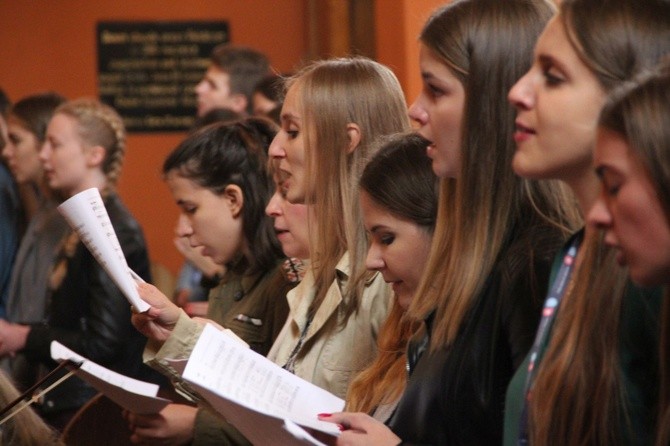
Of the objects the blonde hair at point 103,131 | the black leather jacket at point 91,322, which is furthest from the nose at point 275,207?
the blonde hair at point 103,131

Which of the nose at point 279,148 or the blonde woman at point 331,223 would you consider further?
the nose at point 279,148

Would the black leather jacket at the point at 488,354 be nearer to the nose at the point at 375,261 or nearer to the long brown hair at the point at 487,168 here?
the long brown hair at the point at 487,168

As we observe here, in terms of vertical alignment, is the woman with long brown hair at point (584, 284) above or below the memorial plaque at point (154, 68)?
above

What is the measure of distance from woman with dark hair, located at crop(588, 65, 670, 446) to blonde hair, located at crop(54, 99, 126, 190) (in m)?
3.19

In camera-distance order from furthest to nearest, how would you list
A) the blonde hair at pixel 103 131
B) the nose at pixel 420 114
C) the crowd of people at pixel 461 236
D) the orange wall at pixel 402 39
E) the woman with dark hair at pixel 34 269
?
the blonde hair at pixel 103 131
the woman with dark hair at pixel 34 269
the orange wall at pixel 402 39
the nose at pixel 420 114
the crowd of people at pixel 461 236

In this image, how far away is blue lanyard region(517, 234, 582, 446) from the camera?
1.87 metres

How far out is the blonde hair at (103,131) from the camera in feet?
15.5

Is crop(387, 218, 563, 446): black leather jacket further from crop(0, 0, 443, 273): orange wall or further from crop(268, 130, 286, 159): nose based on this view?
crop(0, 0, 443, 273): orange wall

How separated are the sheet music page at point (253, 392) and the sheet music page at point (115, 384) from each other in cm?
67

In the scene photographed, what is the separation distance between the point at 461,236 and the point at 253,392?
457mm

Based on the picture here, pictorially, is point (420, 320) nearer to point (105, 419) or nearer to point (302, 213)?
point (302, 213)

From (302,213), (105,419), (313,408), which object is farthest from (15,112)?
(313,408)

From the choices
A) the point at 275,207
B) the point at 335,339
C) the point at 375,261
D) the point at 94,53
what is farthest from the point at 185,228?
the point at 94,53

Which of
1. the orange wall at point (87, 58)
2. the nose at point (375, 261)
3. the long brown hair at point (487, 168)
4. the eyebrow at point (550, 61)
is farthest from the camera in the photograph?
the orange wall at point (87, 58)
